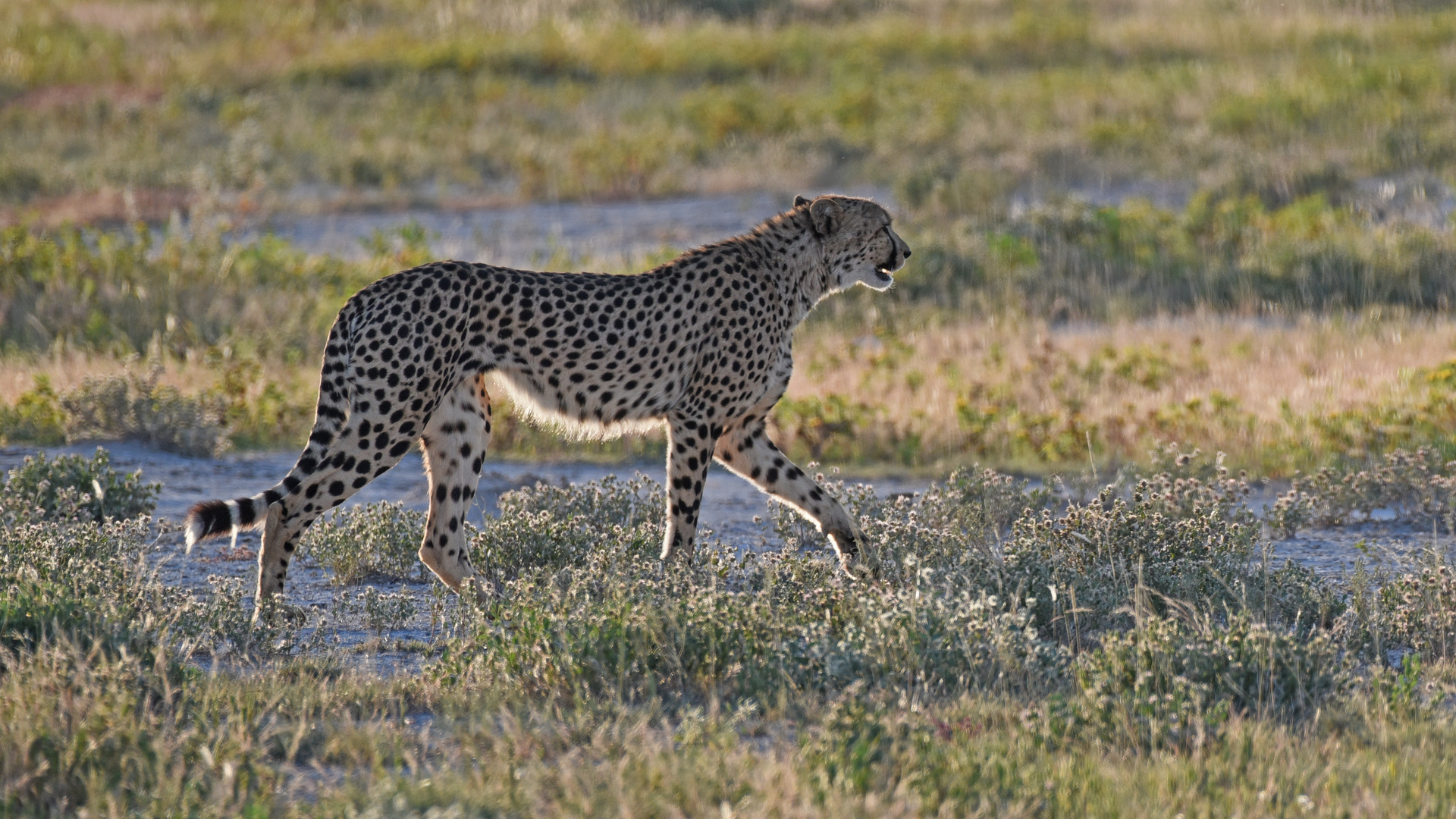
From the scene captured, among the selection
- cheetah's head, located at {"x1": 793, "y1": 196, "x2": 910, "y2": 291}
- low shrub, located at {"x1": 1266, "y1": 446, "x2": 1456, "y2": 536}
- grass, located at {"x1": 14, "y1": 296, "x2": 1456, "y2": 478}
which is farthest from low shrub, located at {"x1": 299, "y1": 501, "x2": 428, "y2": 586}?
low shrub, located at {"x1": 1266, "y1": 446, "x2": 1456, "y2": 536}

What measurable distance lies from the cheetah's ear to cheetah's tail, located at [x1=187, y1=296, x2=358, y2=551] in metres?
1.85

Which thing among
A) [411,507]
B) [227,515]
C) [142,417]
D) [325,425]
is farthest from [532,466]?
[227,515]

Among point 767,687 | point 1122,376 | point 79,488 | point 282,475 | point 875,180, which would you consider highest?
point 875,180

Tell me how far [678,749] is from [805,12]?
26.1 metres

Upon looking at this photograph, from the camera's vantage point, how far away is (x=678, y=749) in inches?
173

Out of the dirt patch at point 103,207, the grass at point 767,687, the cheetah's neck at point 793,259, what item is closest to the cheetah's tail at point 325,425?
the grass at point 767,687

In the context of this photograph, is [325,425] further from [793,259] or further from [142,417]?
[142,417]

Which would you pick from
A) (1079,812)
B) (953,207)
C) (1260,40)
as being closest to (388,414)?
(1079,812)

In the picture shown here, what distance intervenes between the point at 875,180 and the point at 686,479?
11.9 m

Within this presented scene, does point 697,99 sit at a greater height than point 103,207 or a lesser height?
greater

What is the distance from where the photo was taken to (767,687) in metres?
4.92

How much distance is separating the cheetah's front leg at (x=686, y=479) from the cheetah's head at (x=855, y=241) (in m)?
0.92

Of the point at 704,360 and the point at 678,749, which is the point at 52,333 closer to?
the point at 704,360

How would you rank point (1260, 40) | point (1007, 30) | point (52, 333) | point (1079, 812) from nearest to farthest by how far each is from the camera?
point (1079, 812) < point (52, 333) < point (1260, 40) < point (1007, 30)
